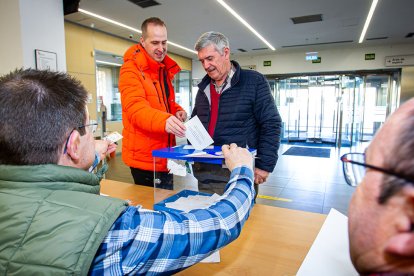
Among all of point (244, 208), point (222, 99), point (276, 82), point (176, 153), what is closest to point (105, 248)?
point (244, 208)

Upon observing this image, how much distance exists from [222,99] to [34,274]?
138 cm

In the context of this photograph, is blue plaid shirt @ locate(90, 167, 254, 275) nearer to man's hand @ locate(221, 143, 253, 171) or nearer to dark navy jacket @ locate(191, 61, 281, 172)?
man's hand @ locate(221, 143, 253, 171)

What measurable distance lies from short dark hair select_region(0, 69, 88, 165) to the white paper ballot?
30.5 inches

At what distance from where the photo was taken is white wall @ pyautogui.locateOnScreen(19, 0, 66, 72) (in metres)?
3.13

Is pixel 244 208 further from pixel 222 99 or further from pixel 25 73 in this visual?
pixel 222 99

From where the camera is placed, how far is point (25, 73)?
709 mm

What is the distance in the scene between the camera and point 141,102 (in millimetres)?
1733

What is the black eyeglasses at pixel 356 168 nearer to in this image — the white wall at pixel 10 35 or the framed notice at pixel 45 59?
the framed notice at pixel 45 59

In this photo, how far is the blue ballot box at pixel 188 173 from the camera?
1317 mm

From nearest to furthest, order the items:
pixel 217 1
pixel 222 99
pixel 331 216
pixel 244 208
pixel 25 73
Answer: pixel 25 73 < pixel 244 208 < pixel 331 216 < pixel 222 99 < pixel 217 1

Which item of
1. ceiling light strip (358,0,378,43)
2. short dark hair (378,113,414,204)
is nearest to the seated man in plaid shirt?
short dark hair (378,113,414,204)

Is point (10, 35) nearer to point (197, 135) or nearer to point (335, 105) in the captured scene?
point (197, 135)

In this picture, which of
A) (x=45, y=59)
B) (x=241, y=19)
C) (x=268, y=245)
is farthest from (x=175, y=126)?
(x=241, y=19)

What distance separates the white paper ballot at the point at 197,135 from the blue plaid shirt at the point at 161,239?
685 mm
